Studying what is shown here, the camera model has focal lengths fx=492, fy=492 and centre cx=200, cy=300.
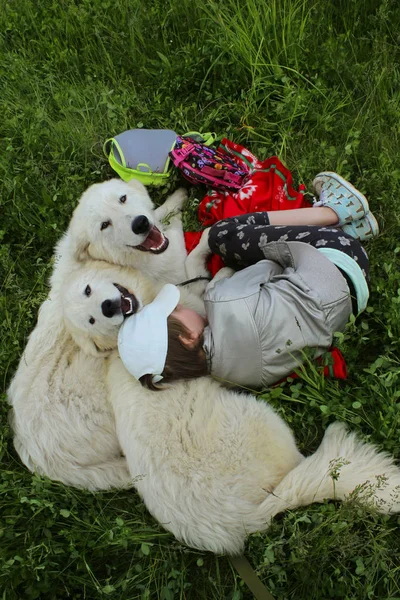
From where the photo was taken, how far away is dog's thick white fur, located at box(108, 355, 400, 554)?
7.82 ft

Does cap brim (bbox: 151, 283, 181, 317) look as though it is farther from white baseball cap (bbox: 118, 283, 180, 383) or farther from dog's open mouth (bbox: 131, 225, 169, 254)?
dog's open mouth (bbox: 131, 225, 169, 254)

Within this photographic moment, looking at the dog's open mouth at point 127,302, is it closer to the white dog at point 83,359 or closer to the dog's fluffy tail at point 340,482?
the white dog at point 83,359

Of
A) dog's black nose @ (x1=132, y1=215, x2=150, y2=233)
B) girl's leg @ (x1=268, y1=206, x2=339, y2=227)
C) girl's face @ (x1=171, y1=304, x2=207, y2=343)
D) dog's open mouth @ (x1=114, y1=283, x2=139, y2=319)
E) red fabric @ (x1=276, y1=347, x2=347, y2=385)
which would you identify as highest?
dog's black nose @ (x1=132, y1=215, x2=150, y2=233)

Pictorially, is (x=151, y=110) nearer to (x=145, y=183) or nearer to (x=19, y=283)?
(x=145, y=183)

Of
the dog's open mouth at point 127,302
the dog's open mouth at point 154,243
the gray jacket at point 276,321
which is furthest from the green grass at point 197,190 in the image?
the dog's open mouth at point 127,302

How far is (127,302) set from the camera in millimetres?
2914

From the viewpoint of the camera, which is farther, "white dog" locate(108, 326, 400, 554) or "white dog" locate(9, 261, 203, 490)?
"white dog" locate(9, 261, 203, 490)

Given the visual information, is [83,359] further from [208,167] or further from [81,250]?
[208,167]

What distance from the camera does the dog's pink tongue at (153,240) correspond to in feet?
10.7

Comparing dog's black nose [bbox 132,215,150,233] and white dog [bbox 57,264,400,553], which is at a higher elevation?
dog's black nose [bbox 132,215,150,233]

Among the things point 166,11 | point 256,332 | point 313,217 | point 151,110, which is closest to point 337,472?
point 256,332

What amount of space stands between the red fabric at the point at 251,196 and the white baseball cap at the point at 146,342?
3.06 feet

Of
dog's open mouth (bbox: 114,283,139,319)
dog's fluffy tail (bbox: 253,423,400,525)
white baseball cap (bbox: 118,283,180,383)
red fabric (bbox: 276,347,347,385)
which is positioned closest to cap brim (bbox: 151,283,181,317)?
white baseball cap (bbox: 118,283,180,383)

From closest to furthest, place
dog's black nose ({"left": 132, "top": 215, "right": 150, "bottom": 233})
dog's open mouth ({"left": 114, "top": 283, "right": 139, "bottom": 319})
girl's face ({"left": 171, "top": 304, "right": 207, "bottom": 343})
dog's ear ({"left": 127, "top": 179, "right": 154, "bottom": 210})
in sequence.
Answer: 1. girl's face ({"left": 171, "top": 304, "right": 207, "bottom": 343})
2. dog's open mouth ({"left": 114, "top": 283, "right": 139, "bottom": 319})
3. dog's black nose ({"left": 132, "top": 215, "right": 150, "bottom": 233})
4. dog's ear ({"left": 127, "top": 179, "right": 154, "bottom": 210})
